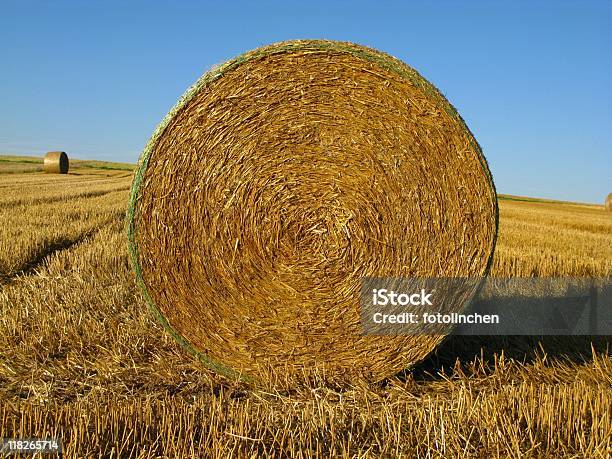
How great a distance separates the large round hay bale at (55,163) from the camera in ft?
106

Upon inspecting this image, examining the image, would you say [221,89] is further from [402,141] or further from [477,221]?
[477,221]

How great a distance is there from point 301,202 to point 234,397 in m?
1.32

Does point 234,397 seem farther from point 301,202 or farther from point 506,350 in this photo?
point 506,350

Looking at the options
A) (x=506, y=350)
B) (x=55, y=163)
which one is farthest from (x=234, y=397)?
(x=55, y=163)

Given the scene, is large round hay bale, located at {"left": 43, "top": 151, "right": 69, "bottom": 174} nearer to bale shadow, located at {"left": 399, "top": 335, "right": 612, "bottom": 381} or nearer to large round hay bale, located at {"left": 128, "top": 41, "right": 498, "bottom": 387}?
large round hay bale, located at {"left": 128, "top": 41, "right": 498, "bottom": 387}

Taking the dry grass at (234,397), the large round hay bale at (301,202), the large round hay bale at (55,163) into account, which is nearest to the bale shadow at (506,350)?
the dry grass at (234,397)

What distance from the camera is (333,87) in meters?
3.43

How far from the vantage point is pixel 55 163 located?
32.2m

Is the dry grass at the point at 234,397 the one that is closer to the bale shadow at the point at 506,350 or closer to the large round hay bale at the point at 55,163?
the bale shadow at the point at 506,350

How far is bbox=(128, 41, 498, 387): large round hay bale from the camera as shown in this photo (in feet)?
11.3

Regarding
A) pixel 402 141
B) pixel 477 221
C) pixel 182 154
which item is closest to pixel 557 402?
pixel 477 221

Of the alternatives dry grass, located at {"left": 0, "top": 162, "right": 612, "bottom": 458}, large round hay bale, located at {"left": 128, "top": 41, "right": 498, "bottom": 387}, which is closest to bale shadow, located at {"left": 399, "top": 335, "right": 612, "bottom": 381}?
dry grass, located at {"left": 0, "top": 162, "right": 612, "bottom": 458}

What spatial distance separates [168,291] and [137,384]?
2.21 ft

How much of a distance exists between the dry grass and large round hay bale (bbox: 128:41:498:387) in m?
0.41
